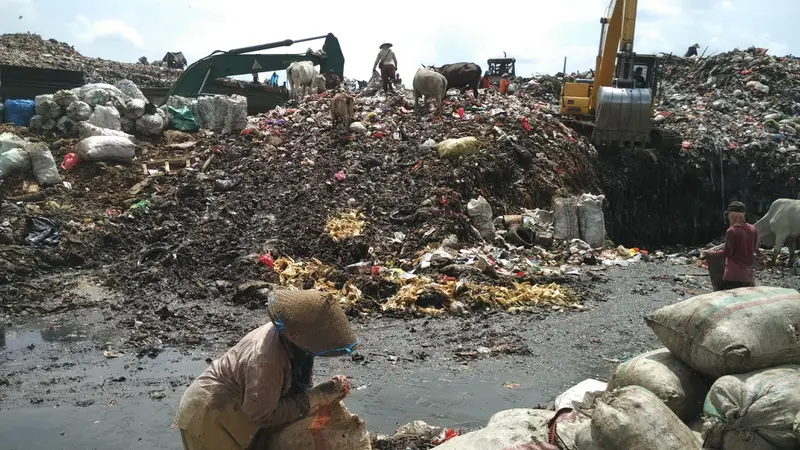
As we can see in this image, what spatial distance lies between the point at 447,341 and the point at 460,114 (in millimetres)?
8008

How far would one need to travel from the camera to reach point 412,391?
5.25 metres

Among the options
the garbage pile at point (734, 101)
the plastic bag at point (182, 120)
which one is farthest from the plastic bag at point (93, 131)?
the garbage pile at point (734, 101)

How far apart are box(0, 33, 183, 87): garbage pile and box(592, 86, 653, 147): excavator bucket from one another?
12839 millimetres

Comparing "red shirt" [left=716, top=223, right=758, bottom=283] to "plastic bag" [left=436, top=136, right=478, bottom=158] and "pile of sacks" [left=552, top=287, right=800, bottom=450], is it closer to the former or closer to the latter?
"pile of sacks" [left=552, top=287, right=800, bottom=450]

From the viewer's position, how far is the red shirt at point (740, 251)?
216 inches

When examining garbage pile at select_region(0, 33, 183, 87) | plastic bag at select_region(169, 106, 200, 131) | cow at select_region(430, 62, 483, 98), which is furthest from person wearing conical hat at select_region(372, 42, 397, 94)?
garbage pile at select_region(0, 33, 183, 87)

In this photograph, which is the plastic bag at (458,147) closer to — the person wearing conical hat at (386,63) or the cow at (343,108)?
the cow at (343,108)

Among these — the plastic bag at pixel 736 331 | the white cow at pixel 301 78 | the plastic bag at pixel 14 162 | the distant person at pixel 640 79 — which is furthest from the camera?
the white cow at pixel 301 78

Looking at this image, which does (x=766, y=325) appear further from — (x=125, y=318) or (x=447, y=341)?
(x=125, y=318)

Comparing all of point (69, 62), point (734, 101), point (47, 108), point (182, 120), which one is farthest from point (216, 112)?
point (734, 101)

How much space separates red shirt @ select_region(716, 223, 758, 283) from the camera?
5.48 meters

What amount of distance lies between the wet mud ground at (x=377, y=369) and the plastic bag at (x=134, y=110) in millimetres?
5968

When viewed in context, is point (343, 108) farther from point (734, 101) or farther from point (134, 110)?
point (734, 101)

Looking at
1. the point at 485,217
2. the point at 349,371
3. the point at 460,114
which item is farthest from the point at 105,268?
the point at 460,114
